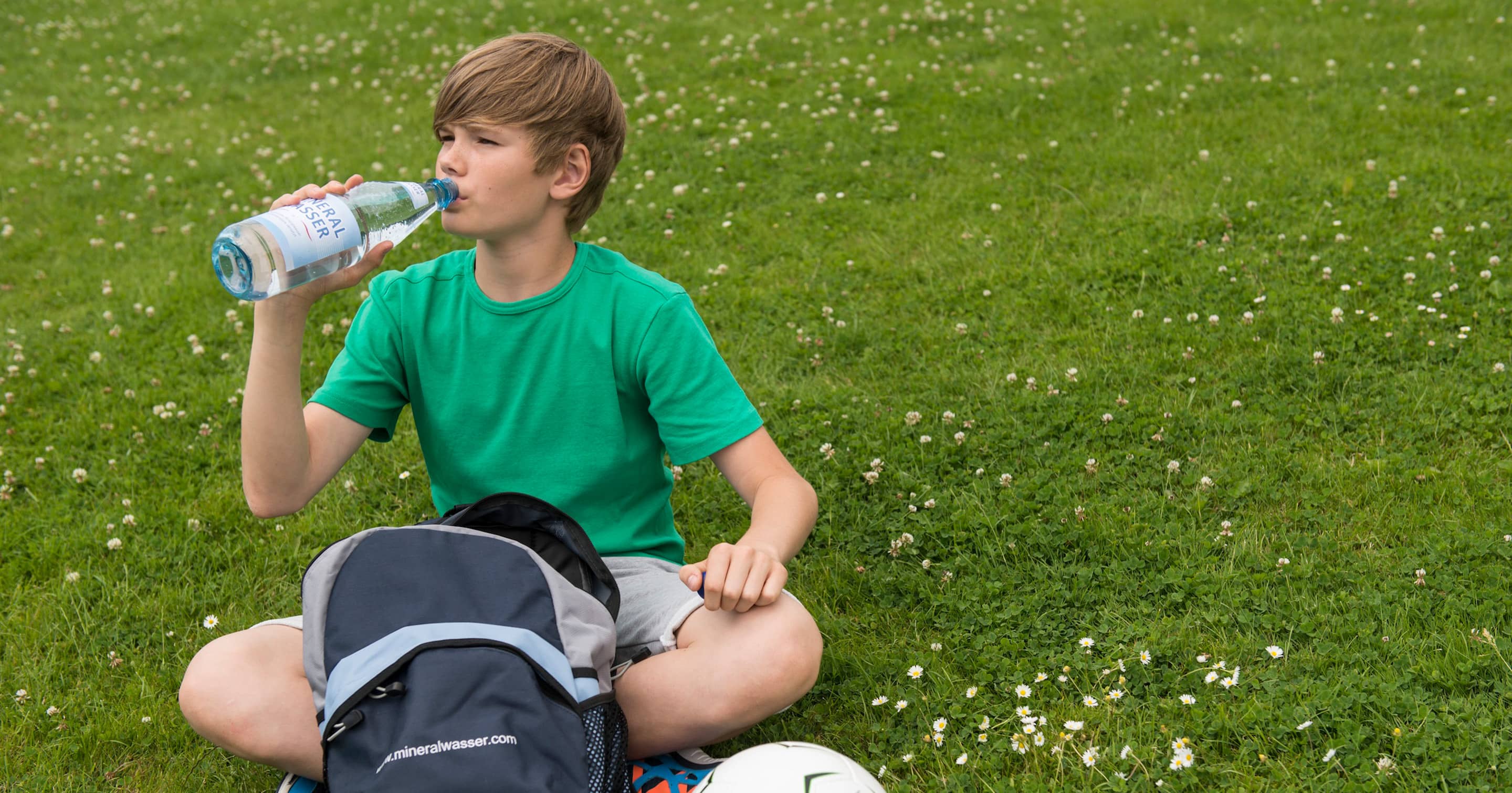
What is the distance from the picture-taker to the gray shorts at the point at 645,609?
345cm

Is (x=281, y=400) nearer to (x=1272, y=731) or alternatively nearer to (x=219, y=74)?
(x=1272, y=731)

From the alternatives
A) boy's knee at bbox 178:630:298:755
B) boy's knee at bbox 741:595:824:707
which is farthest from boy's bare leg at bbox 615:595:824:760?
boy's knee at bbox 178:630:298:755

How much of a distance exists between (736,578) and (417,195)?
1.41m

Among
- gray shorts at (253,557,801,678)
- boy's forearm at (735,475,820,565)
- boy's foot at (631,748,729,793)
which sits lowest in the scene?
boy's foot at (631,748,729,793)

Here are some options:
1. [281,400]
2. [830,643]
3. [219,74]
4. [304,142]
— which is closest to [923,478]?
[830,643]

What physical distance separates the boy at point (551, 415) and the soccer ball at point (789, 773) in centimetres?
25

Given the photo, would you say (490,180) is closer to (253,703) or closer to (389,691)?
(389,691)

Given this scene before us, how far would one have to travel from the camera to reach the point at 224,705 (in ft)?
10.5

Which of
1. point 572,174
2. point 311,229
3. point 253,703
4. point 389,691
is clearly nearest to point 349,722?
point 389,691

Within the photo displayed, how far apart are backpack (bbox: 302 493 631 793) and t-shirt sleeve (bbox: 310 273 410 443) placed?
480 mm

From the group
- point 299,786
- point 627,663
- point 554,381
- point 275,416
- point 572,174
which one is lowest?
point 299,786

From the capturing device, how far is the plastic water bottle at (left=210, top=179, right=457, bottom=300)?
279 centimetres

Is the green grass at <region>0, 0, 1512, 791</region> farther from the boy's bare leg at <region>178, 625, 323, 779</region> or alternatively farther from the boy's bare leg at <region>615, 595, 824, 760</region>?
the boy's bare leg at <region>178, 625, 323, 779</region>

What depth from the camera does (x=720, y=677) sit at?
10.7 ft
